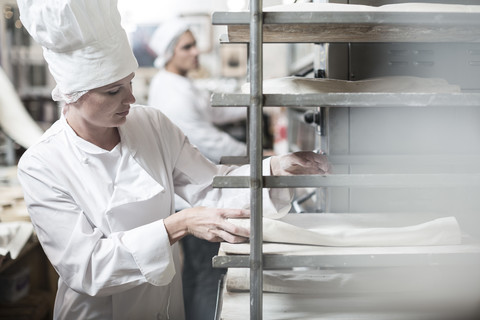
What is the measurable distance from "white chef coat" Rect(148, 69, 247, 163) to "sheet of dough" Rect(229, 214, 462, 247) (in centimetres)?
200

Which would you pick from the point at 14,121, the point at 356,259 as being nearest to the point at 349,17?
the point at 356,259

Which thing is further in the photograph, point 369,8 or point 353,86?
point 353,86

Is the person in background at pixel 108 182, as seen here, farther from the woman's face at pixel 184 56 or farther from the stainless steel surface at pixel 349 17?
the woman's face at pixel 184 56

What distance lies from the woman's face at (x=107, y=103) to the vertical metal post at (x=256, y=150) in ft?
1.94

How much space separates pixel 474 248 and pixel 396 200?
0.48 m

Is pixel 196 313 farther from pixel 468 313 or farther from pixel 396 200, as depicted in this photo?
pixel 468 313

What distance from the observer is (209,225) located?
1.11 meters

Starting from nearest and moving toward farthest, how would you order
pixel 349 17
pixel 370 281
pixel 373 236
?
pixel 349 17, pixel 373 236, pixel 370 281

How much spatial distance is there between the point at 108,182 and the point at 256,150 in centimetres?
69

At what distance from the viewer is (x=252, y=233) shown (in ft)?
3.10

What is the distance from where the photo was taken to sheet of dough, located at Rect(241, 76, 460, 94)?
1.04 metres

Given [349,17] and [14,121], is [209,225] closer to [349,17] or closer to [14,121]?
[349,17]

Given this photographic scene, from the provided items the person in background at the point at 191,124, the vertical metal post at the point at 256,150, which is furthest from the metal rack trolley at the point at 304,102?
the person in background at the point at 191,124

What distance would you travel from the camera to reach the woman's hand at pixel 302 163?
1267 mm
